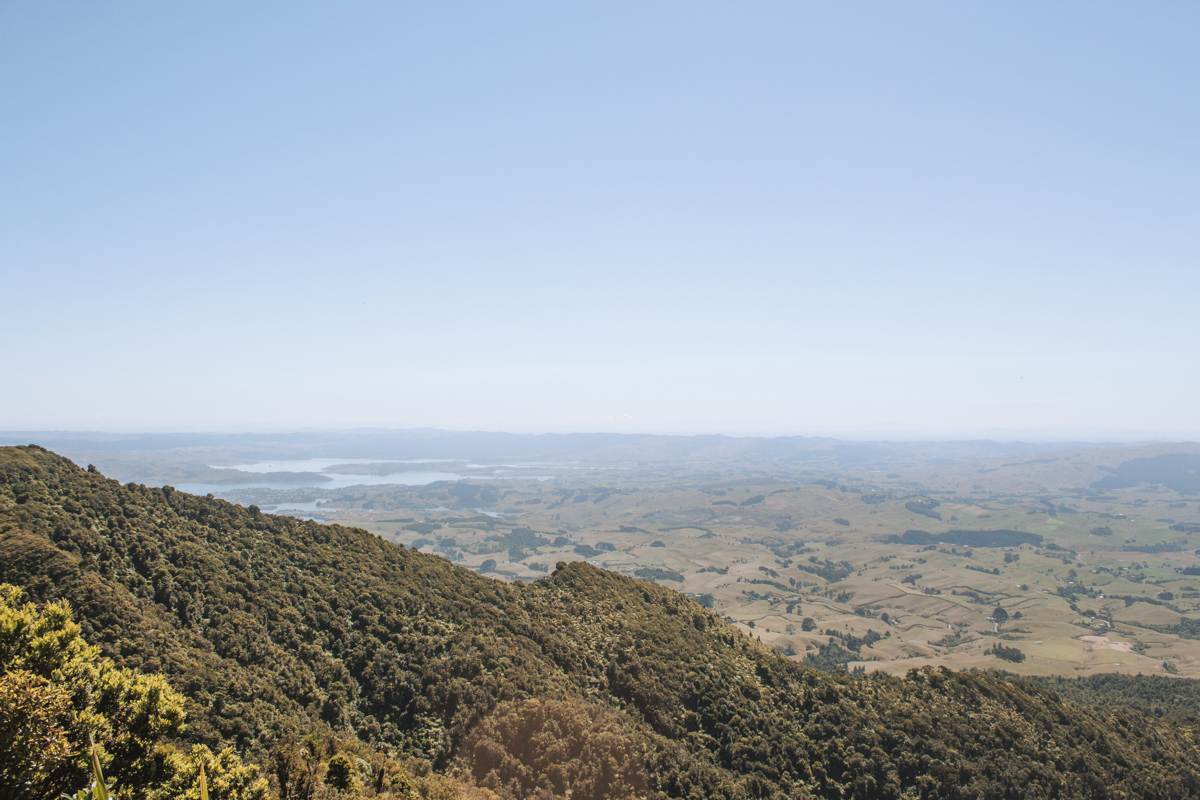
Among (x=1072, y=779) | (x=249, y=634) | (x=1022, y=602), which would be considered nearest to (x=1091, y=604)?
(x=1022, y=602)

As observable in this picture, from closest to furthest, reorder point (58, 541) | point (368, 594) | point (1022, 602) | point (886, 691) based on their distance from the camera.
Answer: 1. point (58, 541)
2. point (368, 594)
3. point (886, 691)
4. point (1022, 602)

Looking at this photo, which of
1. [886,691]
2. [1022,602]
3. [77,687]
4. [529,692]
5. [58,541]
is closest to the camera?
[77,687]

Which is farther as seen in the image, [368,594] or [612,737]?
[368,594]

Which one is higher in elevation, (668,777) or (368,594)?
(368,594)

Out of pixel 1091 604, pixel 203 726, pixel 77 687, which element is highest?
pixel 77 687

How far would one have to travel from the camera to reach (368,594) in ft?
129

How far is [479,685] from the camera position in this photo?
33344 millimetres

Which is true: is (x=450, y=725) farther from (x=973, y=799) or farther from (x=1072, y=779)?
(x=1072, y=779)

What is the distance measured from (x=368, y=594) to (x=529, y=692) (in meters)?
12.2

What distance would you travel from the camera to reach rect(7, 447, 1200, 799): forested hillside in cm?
2662

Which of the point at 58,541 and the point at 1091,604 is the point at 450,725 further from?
the point at 1091,604

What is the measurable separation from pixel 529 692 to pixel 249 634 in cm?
1401

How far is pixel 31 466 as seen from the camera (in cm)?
3669

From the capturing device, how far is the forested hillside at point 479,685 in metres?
26.6
